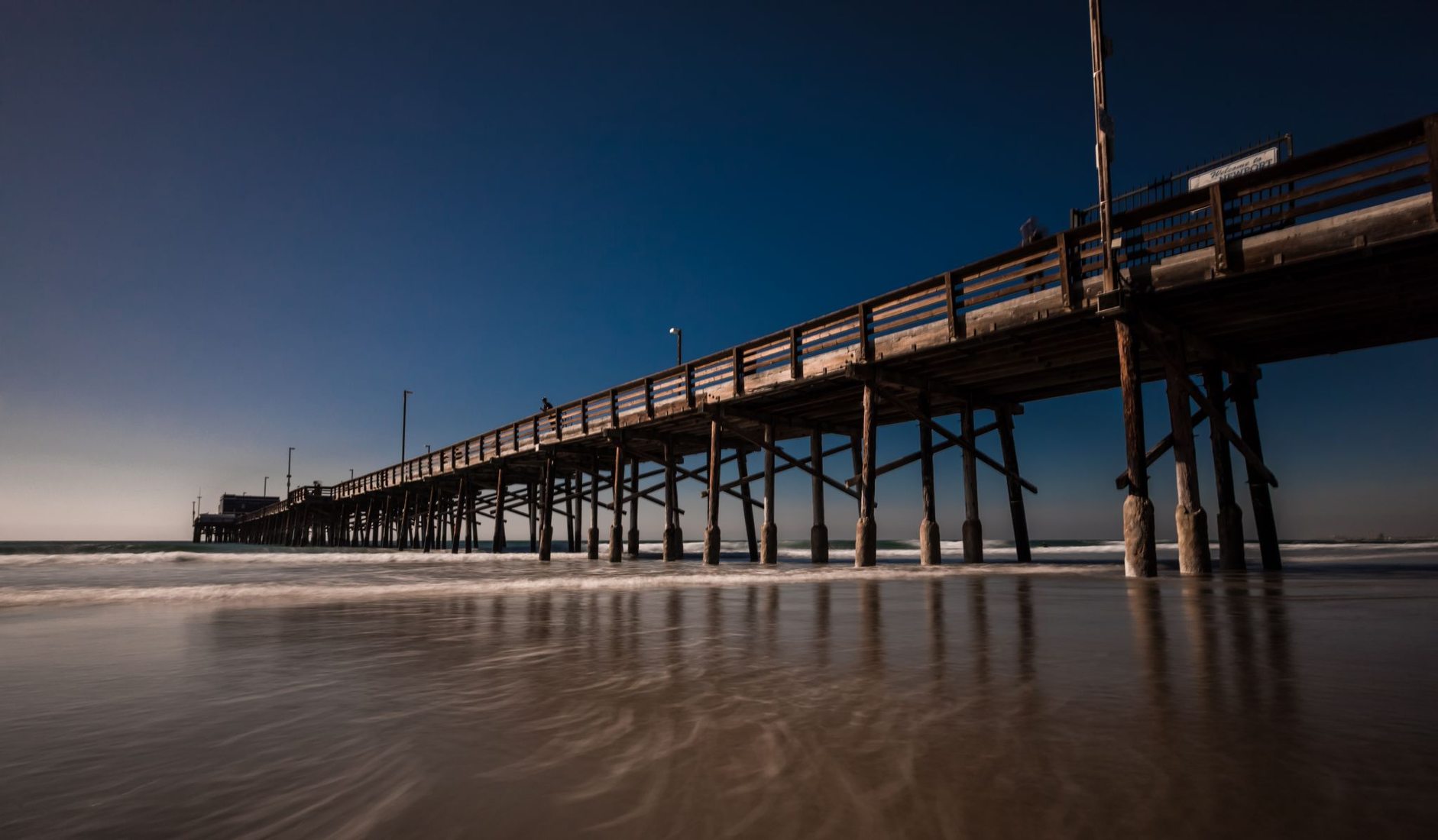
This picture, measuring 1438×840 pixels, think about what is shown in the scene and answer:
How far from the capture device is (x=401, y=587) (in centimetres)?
1013

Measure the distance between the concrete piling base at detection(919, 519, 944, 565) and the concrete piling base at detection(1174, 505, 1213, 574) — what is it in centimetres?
509

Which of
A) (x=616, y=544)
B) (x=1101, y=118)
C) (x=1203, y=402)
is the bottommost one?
(x=616, y=544)

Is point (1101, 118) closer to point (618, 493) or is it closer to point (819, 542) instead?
point (819, 542)

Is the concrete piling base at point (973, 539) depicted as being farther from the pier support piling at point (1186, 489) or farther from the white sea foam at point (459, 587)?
the pier support piling at point (1186, 489)

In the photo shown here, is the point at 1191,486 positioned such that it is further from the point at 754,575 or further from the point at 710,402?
the point at 710,402

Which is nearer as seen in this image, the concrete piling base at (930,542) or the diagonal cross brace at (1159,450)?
the diagonal cross brace at (1159,450)

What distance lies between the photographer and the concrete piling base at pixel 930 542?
14.7 meters

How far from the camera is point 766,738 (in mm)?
2178

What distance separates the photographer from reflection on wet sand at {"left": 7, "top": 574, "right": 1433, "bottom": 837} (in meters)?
1.54

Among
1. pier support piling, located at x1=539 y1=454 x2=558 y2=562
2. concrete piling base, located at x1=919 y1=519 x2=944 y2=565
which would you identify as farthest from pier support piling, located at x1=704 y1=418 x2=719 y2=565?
pier support piling, located at x1=539 y1=454 x2=558 y2=562

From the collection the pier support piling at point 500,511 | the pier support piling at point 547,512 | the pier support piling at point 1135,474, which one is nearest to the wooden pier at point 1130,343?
the pier support piling at point 1135,474

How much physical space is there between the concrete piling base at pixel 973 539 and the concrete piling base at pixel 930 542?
4.69 ft

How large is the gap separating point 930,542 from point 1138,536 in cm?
520

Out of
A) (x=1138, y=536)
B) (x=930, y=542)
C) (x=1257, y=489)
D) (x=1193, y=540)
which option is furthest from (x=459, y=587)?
(x=1257, y=489)
